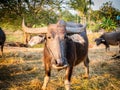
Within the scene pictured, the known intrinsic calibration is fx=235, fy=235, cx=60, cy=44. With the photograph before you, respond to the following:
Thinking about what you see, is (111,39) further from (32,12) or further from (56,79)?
(56,79)

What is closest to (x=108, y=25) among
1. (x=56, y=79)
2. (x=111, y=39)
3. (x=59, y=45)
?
(x=111, y=39)

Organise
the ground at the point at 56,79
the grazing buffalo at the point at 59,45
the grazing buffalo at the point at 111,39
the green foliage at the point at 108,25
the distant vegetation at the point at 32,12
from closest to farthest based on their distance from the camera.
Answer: the grazing buffalo at the point at 59,45
the ground at the point at 56,79
the distant vegetation at the point at 32,12
the grazing buffalo at the point at 111,39
the green foliage at the point at 108,25

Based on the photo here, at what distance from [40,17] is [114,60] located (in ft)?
27.4

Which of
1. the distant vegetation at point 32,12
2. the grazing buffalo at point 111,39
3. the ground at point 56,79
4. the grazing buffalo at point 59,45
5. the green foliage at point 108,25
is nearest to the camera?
the grazing buffalo at point 59,45

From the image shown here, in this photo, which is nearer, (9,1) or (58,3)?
(9,1)

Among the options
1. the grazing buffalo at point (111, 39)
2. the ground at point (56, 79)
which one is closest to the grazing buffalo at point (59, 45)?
the ground at point (56, 79)

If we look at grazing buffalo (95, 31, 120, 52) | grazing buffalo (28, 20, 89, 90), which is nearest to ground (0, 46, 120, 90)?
grazing buffalo (28, 20, 89, 90)

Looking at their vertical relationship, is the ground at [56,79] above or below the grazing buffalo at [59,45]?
below

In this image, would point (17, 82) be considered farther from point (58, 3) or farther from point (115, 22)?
point (115, 22)

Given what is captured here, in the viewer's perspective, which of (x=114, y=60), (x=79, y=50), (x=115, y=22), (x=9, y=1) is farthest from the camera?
(x=115, y=22)

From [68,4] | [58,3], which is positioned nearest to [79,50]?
[58,3]

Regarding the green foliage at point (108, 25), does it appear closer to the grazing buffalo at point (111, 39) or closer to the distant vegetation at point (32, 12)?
the distant vegetation at point (32, 12)

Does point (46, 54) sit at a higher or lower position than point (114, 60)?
higher

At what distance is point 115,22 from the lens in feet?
103
